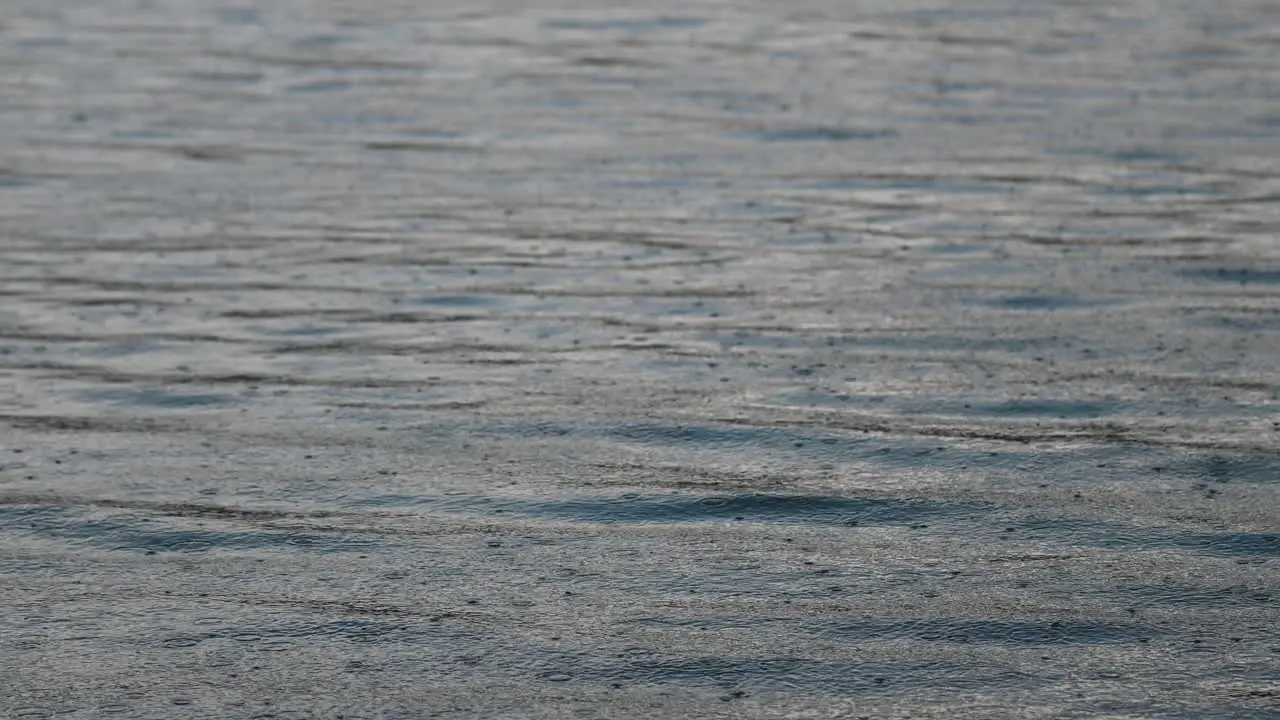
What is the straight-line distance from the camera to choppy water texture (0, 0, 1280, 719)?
18.9 ft

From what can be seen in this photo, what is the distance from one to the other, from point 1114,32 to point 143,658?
48.1 feet

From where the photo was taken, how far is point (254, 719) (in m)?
5.31

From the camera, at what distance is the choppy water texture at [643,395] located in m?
5.75

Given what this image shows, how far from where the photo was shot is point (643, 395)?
27.5 ft

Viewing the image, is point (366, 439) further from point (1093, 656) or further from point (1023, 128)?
point (1023, 128)

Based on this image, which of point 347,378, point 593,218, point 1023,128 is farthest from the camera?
point 1023,128

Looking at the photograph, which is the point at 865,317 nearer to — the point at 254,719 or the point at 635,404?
the point at 635,404

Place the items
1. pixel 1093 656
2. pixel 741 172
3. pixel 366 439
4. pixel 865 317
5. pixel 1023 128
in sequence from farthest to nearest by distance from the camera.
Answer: pixel 1023 128, pixel 741 172, pixel 865 317, pixel 366 439, pixel 1093 656

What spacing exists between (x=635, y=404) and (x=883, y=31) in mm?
11381

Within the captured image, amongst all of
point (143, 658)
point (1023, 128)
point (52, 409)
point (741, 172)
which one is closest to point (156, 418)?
point (52, 409)

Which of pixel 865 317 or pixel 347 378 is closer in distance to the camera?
pixel 347 378

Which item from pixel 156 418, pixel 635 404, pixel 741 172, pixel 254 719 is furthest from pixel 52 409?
pixel 741 172

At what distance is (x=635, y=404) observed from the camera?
8242 millimetres

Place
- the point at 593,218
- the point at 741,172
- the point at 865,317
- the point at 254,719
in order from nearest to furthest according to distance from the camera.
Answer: the point at 254,719, the point at 865,317, the point at 593,218, the point at 741,172
